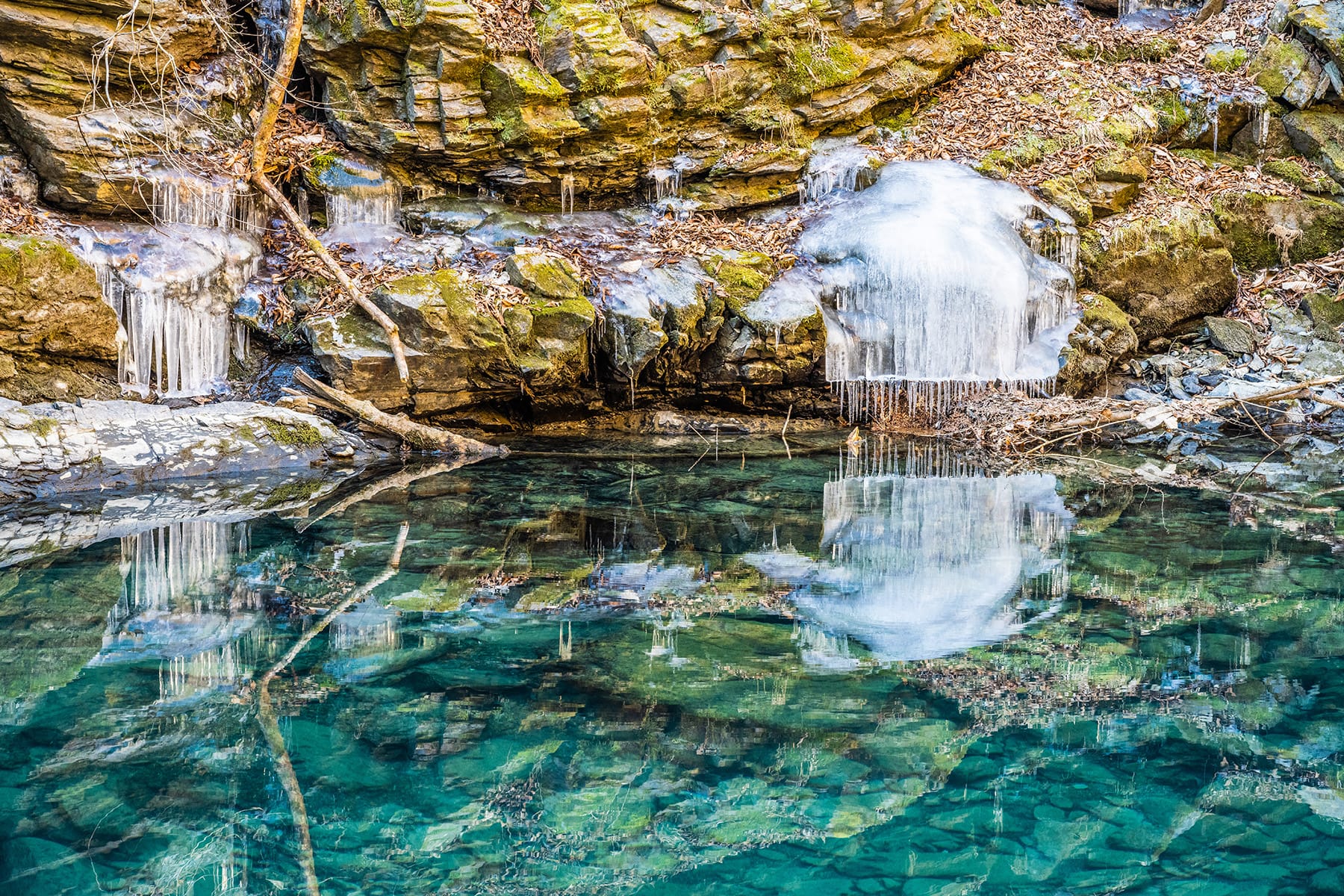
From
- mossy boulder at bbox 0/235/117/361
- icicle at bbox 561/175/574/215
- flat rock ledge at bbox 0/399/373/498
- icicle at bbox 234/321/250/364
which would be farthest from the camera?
icicle at bbox 561/175/574/215

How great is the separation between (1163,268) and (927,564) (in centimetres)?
661

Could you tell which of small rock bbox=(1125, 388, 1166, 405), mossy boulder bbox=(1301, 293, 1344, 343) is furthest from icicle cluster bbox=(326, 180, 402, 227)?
mossy boulder bbox=(1301, 293, 1344, 343)

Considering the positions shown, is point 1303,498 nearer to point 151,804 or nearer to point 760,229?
point 760,229

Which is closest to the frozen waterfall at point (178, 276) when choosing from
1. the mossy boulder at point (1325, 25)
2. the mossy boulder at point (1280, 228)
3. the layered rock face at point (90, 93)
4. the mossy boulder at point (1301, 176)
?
the layered rock face at point (90, 93)

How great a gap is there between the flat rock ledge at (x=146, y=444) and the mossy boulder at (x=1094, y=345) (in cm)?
659

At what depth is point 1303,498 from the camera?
6535 mm

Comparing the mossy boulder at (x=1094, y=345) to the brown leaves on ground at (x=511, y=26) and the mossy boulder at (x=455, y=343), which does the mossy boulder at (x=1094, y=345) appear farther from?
the brown leaves on ground at (x=511, y=26)

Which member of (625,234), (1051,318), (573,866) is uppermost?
(625,234)

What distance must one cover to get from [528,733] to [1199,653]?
2.61 m

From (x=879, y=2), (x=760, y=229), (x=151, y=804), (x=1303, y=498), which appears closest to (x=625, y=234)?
(x=760, y=229)

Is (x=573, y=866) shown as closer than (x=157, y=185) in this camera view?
Yes

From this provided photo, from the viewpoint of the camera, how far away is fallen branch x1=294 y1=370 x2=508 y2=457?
7.62m

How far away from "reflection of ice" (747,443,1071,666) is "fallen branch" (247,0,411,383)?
3.72m

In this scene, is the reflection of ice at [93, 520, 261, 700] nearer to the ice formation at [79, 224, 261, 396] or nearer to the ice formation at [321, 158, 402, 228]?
the ice formation at [79, 224, 261, 396]
